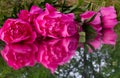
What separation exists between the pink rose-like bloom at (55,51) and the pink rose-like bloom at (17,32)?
34mm

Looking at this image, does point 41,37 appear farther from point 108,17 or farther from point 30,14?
point 108,17

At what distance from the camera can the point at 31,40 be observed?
2.42 feet

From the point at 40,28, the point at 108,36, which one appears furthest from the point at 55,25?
the point at 108,36

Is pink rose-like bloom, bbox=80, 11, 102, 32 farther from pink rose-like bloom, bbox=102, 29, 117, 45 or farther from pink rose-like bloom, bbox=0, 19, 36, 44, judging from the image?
pink rose-like bloom, bbox=0, 19, 36, 44

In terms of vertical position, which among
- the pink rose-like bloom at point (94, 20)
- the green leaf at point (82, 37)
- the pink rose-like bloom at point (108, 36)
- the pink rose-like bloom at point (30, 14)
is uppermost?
the pink rose-like bloom at point (30, 14)

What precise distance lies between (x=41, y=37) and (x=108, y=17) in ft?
0.52

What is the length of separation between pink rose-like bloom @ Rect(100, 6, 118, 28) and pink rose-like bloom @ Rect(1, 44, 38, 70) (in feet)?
0.56

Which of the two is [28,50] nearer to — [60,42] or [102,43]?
[60,42]

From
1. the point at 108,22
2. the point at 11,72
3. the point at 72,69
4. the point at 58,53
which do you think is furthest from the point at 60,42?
the point at 11,72

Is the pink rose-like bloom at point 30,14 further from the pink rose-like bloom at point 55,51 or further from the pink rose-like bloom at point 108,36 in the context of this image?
the pink rose-like bloom at point 108,36

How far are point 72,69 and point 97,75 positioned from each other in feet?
0.24

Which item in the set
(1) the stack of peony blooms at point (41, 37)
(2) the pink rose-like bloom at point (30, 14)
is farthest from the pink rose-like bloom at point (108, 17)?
(2) the pink rose-like bloom at point (30, 14)

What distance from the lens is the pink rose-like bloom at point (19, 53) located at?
28.9 inches

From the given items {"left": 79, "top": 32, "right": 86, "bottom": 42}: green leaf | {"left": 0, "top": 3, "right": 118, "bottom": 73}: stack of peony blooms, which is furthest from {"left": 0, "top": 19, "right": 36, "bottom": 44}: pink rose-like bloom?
{"left": 79, "top": 32, "right": 86, "bottom": 42}: green leaf
